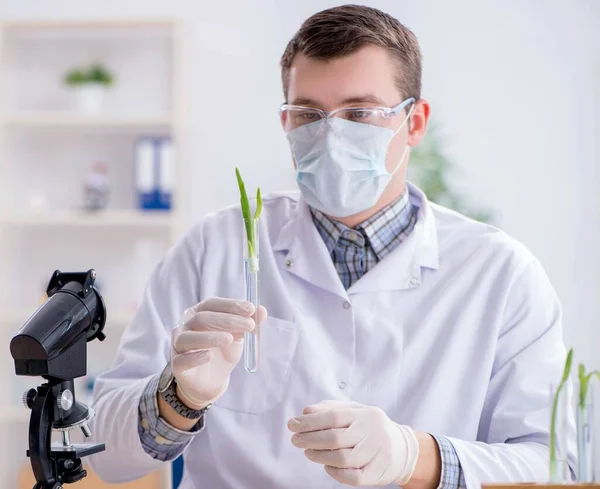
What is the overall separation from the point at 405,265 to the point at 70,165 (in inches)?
101

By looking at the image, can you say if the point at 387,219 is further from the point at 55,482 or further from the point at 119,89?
the point at 119,89

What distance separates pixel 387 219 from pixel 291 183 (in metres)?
2.08

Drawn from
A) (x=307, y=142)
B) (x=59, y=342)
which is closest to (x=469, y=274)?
(x=307, y=142)

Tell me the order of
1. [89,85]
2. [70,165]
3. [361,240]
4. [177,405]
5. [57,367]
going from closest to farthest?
[57,367] → [177,405] → [361,240] → [89,85] → [70,165]

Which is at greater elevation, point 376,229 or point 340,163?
point 340,163

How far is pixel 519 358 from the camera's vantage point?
1506mm

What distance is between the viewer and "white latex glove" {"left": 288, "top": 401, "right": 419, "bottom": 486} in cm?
121

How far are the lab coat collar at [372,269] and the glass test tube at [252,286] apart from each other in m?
0.32

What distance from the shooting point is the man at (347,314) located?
4.87 feet

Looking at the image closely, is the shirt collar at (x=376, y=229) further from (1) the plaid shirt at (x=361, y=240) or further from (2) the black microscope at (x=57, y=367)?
(2) the black microscope at (x=57, y=367)

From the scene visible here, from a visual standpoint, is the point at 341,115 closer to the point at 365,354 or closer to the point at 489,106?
the point at 365,354

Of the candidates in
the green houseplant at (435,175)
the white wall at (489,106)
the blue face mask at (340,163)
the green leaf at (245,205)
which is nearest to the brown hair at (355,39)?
the blue face mask at (340,163)

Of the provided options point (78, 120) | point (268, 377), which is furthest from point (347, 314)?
point (78, 120)

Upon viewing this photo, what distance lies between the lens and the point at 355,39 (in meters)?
1.58
